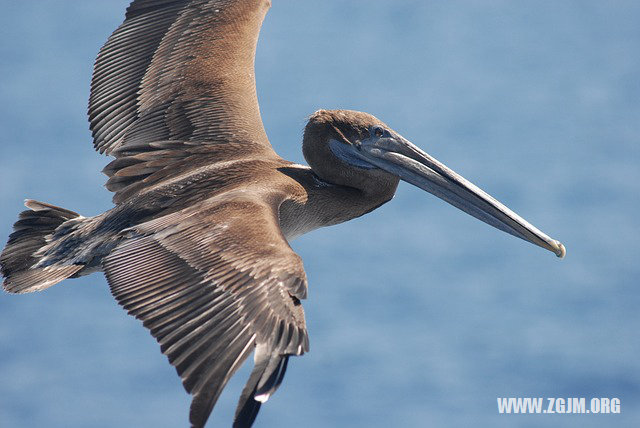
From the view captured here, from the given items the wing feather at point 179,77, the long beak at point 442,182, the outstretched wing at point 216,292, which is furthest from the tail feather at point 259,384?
the wing feather at point 179,77

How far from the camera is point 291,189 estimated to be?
832cm

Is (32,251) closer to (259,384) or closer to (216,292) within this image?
(216,292)

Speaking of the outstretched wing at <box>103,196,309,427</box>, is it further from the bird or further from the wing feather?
the wing feather

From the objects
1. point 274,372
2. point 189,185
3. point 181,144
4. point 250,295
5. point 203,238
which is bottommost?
point 274,372

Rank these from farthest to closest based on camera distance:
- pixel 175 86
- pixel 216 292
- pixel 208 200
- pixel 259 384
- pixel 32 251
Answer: pixel 175 86 → pixel 32 251 → pixel 208 200 → pixel 216 292 → pixel 259 384

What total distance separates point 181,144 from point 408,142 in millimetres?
1802

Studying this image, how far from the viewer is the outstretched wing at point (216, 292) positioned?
6418 mm

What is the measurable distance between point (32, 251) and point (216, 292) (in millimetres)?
2308

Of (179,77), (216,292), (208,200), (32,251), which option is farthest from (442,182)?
(32,251)

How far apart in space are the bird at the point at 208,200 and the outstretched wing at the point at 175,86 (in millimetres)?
13

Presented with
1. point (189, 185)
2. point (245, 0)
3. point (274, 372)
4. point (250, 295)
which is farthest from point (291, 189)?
point (245, 0)

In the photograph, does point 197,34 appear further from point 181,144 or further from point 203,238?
point 203,238

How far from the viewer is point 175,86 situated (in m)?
9.66

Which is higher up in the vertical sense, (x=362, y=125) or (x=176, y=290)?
(x=362, y=125)
